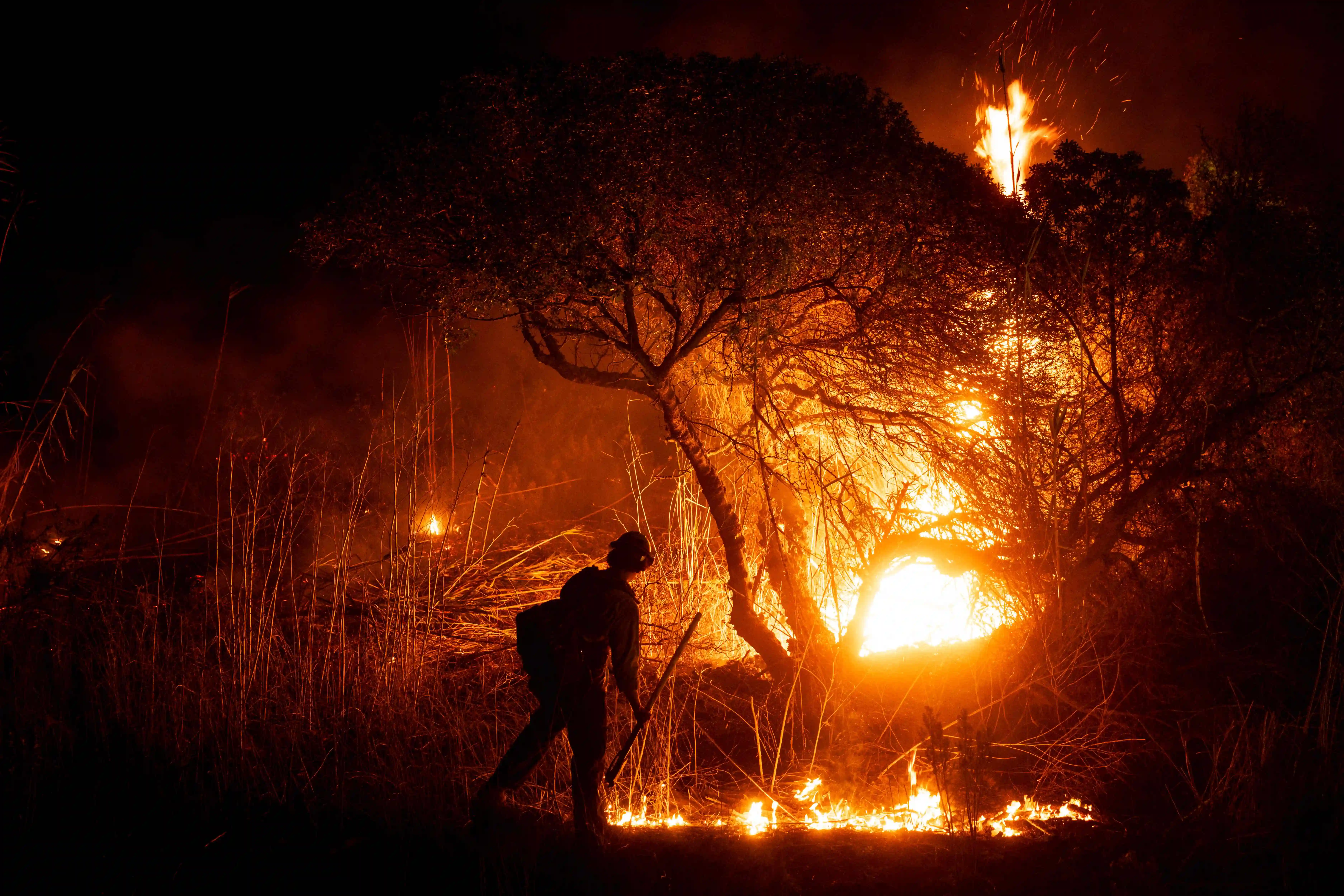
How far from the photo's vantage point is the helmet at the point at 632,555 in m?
4.97

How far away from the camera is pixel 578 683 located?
4.73 m

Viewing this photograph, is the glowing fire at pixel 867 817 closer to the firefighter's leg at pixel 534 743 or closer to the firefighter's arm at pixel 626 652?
the firefighter's leg at pixel 534 743

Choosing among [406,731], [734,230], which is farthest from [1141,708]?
[406,731]

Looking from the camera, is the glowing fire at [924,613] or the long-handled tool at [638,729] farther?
the glowing fire at [924,613]

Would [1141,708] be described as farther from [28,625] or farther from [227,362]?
[227,362]

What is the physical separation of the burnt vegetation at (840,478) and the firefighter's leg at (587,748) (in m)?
0.54

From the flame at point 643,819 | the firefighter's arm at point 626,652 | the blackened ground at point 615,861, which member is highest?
the firefighter's arm at point 626,652

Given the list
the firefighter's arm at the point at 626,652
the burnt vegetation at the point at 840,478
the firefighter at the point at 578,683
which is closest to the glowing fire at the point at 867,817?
the burnt vegetation at the point at 840,478

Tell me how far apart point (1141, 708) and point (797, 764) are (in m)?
2.53

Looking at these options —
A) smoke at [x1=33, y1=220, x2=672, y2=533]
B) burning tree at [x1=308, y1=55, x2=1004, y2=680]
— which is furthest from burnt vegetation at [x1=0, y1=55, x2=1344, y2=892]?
smoke at [x1=33, y1=220, x2=672, y2=533]

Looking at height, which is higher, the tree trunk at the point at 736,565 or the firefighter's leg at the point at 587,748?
the tree trunk at the point at 736,565

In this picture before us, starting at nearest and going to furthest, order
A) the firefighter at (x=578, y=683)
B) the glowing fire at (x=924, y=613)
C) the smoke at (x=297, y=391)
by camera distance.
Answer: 1. the firefighter at (x=578, y=683)
2. the glowing fire at (x=924, y=613)
3. the smoke at (x=297, y=391)

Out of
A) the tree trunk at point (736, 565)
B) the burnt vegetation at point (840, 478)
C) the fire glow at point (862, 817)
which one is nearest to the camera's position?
the fire glow at point (862, 817)

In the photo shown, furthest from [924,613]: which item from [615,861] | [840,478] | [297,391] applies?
[297,391]
